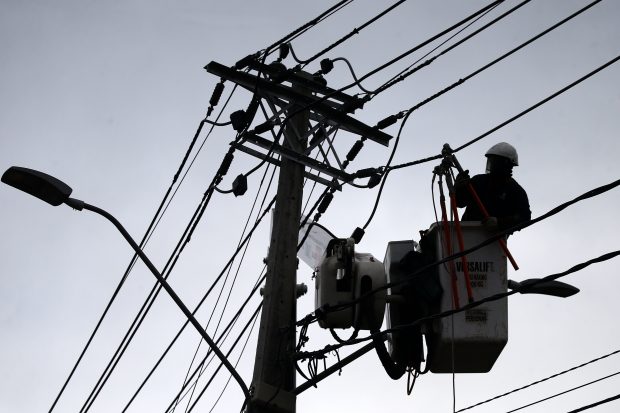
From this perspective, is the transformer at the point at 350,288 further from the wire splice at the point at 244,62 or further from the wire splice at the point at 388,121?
the wire splice at the point at 244,62

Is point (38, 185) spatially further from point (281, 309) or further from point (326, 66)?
point (326, 66)

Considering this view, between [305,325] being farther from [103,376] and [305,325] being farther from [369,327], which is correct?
[103,376]

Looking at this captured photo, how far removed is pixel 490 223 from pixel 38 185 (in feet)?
11.3

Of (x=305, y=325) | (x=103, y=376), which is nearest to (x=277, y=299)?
(x=305, y=325)

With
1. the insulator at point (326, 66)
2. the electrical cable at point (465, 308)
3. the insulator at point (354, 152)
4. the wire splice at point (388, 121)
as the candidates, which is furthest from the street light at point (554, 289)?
the insulator at point (326, 66)

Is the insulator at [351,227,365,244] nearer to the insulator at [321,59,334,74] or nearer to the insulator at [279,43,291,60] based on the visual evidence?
the insulator at [321,59,334,74]

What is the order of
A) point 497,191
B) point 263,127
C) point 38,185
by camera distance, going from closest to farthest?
point 38,185 → point 497,191 → point 263,127

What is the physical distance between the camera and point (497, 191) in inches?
314

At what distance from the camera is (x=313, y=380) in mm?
7336

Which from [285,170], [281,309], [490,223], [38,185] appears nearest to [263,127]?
[285,170]

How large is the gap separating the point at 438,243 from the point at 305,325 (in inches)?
47.7

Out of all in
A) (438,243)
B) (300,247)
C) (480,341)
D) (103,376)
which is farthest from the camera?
(103,376)

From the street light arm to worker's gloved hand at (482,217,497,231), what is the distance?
6.78 feet

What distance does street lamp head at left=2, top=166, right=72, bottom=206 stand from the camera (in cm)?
758
